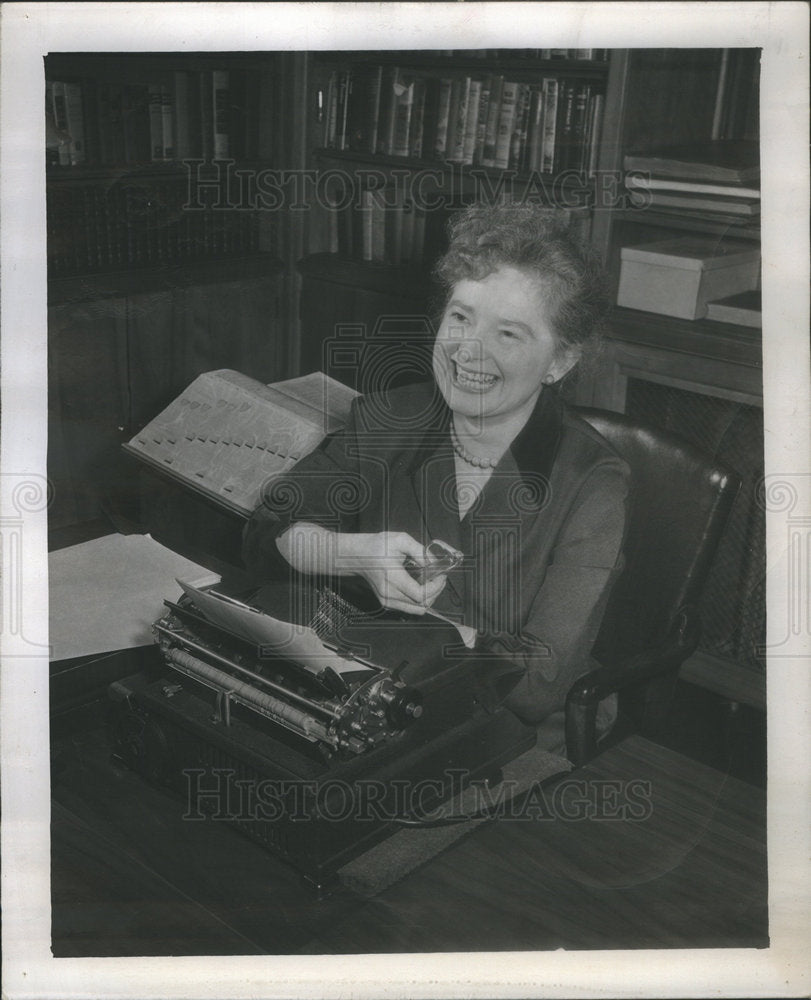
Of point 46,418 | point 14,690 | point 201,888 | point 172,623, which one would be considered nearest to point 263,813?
point 201,888

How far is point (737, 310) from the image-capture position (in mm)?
1741

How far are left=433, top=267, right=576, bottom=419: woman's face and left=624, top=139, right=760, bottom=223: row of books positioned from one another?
1.44 feet

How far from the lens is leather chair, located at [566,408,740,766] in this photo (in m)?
1.59

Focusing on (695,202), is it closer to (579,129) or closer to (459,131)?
(579,129)

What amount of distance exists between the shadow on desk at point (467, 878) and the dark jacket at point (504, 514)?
20 centimetres

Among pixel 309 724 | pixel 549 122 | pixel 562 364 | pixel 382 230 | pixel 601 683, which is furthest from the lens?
pixel 549 122

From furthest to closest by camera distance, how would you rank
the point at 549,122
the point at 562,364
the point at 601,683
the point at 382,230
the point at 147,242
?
the point at 549,122 → the point at 382,230 → the point at 147,242 → the point at 562,364 → the point at 601,683

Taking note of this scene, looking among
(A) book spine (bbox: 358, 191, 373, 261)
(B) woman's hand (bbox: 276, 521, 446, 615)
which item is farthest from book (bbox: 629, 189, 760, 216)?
(B) woman's hand (bbox: 276, 521, 446, 615)

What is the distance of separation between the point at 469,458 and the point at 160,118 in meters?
0.79

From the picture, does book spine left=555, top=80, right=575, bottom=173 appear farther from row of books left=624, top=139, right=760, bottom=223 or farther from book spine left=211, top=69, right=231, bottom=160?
book spine left=211, top=69, right=231, bottom=160

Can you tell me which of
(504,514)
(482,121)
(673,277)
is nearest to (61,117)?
(482,121)

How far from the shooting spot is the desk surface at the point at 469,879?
4.08 feet

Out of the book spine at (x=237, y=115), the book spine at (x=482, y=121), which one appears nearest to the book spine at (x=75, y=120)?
the book spine at (x=237, y=115)

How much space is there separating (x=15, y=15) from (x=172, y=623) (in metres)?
0.91
